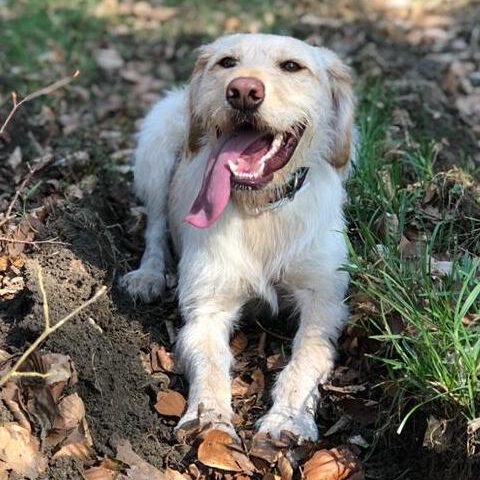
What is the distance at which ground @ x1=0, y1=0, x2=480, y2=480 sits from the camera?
354 centimetres

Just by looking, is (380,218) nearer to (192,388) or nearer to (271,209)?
(271,209)

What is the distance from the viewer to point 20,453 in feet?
10.7

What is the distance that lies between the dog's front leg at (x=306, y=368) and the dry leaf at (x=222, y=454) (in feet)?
0.54

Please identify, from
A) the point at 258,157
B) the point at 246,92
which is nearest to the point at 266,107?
the point at 246,92

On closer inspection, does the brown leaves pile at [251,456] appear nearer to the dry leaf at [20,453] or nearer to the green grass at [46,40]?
the dry leaf at [20,453]

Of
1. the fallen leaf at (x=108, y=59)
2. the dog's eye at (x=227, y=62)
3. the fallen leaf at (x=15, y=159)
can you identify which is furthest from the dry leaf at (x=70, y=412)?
the fallen leaf at (x=108, y=59)

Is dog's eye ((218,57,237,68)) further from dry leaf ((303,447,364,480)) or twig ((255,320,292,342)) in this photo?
dry leaf ((303,447,364,480))

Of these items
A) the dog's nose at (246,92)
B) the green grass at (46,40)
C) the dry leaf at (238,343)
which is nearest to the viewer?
the dog's nose at (246,92)

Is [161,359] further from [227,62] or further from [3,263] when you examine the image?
[227,62]

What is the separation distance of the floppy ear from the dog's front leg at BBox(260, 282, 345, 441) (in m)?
0.69

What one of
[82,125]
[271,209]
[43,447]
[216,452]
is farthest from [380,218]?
[82,125]

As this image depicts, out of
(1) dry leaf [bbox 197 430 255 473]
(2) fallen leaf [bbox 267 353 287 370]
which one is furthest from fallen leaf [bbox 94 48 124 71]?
(1) dry leaf [bbox 197 430 255 473]

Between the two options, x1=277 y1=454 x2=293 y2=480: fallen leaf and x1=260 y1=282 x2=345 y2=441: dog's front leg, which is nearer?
x1=277 y1=454 x2=293 y2=480: fallen leaf

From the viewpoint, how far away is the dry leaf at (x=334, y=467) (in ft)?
11.7
